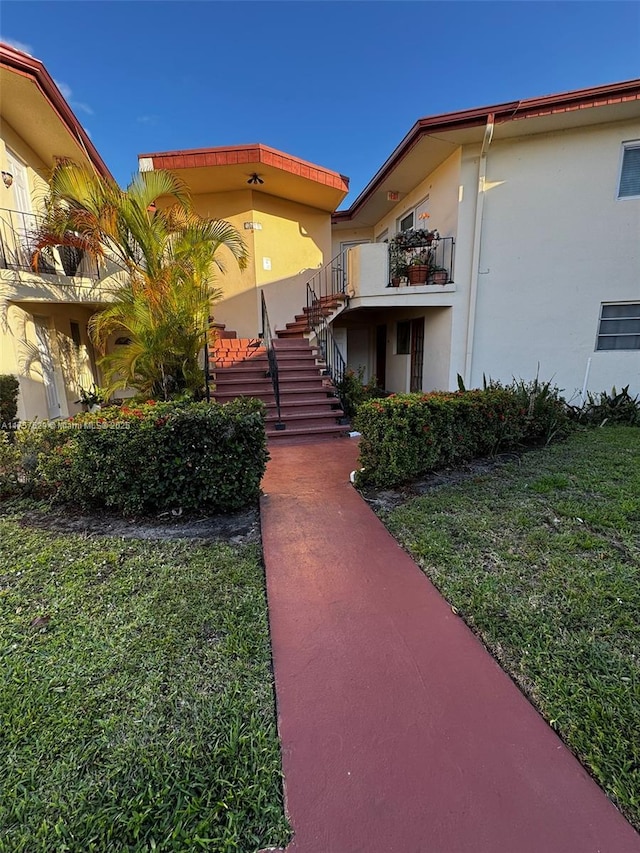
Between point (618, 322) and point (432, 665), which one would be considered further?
point (618, 322)

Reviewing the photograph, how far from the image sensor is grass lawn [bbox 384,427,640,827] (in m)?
1.74

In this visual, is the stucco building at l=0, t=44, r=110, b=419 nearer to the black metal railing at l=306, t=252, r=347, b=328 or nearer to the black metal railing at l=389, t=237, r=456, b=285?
the black metal railing at l=306, t=252, r=347, b=328

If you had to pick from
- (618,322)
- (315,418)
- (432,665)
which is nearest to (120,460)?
(432,665)

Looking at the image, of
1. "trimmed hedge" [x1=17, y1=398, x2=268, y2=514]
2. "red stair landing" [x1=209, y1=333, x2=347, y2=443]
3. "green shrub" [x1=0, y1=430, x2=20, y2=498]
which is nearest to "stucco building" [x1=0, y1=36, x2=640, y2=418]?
"red stair landing" [x1=209, y1=333, x2=347, y2=443]

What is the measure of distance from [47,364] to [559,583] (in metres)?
9.52

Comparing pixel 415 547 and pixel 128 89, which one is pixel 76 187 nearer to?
pixel 128 89

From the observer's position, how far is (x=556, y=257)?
7797 mm

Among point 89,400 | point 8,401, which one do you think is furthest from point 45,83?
point 89,400

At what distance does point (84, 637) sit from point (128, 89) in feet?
37.8

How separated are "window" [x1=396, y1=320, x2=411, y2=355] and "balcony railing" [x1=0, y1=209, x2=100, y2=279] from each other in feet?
23.9

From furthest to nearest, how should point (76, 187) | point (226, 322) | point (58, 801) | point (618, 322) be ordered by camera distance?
point (226, 322), point (618, 322), point (76, 187), point (58, 801)

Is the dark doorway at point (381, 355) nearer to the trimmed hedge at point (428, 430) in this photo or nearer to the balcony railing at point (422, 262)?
the balcony railing at point (422, 262)

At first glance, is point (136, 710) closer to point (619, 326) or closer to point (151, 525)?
point (151, 525)

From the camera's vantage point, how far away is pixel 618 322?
7.88 metres
